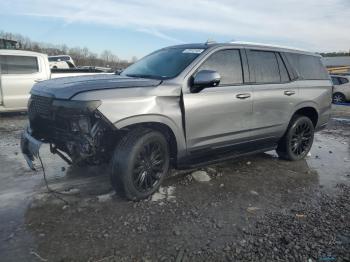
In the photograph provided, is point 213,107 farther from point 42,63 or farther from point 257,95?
point 42,63

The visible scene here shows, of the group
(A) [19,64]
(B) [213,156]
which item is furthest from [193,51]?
(A) [19,64]

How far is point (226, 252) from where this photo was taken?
3.53m

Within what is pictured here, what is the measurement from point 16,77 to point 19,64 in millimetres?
461

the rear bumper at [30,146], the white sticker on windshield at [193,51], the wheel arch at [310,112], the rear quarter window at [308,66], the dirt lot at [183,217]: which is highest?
the white sticker on windshield at [193,51]

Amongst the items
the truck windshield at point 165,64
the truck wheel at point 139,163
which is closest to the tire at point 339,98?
the truck windshield at point 165,64

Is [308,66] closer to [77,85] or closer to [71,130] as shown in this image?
[77,85]

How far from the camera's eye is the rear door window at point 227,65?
5.34m

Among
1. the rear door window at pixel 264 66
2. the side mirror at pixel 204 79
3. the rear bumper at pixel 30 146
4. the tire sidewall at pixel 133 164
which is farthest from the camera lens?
the rear door window at pixel 264 66

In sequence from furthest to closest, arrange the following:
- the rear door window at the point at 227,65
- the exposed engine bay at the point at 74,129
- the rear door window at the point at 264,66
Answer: the rear door window at the point at 264,66 → the rear door window at the point at 227,65 → the exposed engine bay at the point at 74,129

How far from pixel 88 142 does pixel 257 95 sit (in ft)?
9.12

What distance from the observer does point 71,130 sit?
4348mm

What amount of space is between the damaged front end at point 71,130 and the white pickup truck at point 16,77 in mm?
6318

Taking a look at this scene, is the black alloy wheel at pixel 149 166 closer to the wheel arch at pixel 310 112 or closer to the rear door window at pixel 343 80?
the wheel arch at pixel 310 112

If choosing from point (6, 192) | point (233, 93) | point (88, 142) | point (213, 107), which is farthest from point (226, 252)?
point (6, 192)
